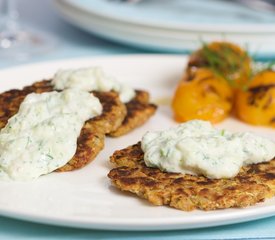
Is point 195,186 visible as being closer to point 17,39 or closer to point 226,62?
point 226,62

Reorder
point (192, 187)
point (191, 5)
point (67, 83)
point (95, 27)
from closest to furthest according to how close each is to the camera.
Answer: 1. point (192, 187)
2. point (67, 83)
3. point (95, 27)
4. point (191, 5)

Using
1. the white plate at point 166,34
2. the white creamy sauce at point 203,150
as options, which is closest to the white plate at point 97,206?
the white creamy sauce at point 203,150

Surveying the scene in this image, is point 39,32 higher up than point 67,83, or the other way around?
point 67,83

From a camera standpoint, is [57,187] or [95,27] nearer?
[57,187]

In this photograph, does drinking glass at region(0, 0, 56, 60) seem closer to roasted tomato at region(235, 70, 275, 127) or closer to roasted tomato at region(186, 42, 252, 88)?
roasted tomato at region(186, 42, 252, 88)

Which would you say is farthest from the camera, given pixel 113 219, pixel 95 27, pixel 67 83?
pixel 95 27

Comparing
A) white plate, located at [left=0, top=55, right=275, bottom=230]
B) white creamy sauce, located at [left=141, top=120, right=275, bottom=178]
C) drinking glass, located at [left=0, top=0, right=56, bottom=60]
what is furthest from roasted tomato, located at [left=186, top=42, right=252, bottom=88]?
drinking glass, located at [left=0, top=0, right=56, bottom=60]

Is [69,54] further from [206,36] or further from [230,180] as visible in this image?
[230,180]

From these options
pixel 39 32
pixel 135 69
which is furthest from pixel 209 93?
pixel 39 32

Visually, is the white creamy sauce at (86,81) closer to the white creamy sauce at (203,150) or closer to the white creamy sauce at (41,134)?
the white creamy sauce at (41,134)
